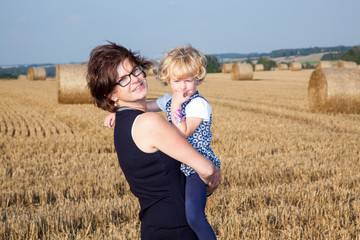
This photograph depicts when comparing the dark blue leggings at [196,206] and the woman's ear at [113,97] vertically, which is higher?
the woman's ear at [113,97]

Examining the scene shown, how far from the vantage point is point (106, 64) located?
2.01 metres

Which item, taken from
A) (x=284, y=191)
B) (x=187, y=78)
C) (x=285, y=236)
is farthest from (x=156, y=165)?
(x=284, y=191)

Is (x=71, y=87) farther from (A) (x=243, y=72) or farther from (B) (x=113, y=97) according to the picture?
(A) (x=243, y=72)

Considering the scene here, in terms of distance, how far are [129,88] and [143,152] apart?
368mm

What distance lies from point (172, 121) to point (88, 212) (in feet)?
7.59

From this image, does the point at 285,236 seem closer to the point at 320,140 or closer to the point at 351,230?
the point at 351,230

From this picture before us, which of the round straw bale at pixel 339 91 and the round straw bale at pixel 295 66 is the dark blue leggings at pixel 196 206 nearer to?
the round straw bale at pixel 339 91

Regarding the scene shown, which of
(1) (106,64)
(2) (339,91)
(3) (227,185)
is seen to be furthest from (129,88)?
(2) (339,91)

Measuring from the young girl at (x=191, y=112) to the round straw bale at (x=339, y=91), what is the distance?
10.8 metres

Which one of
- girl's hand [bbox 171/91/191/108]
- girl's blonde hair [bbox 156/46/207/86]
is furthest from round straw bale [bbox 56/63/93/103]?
girl's hand [bbox 171/91/191/108]

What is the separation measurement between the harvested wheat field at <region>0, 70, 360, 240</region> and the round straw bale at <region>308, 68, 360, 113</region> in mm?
2369

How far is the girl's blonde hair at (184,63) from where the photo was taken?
2570mm

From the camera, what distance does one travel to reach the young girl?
84.9 inches

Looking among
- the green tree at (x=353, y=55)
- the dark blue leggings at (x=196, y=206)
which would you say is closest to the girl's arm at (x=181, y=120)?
the dark blue leggings at (x=196, y=206)
